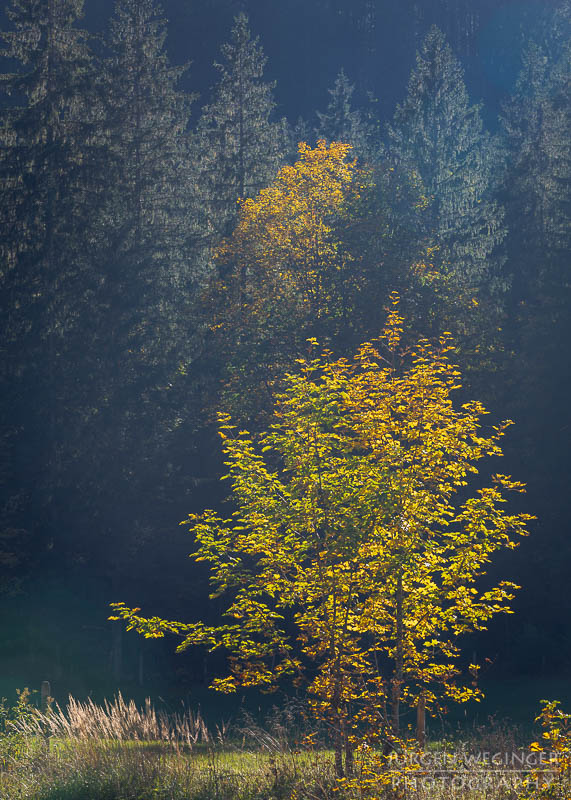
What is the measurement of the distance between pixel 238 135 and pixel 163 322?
12005mm

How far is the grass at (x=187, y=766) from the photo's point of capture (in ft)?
34.8

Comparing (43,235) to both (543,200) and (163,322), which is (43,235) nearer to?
(163,322)

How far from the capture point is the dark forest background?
2927 cm

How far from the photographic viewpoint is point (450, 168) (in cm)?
3362

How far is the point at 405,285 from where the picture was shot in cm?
2877

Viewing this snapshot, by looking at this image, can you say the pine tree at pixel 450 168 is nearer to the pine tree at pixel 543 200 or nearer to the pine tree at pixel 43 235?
the pine tree at pixel 543 200

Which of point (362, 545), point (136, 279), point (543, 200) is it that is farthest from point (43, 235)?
point (362, 545)

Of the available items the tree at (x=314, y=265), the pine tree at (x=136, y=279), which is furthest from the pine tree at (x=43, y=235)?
the tree at (x=314, y=265)

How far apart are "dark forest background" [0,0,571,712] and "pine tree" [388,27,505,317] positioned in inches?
3.5

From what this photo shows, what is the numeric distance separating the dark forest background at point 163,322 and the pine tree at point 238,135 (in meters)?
1.99

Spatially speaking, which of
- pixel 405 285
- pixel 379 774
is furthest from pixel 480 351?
pixel 379 774

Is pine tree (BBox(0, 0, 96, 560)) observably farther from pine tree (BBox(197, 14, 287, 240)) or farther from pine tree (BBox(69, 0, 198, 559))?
pine tree (BBox(197, 14, 287, 240))

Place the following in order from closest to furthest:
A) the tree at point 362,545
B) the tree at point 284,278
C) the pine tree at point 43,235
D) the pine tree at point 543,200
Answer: the tree at point 362,545
the tree at point 284,278
the pine tree at point 543,200
the pine tree at point 43,235

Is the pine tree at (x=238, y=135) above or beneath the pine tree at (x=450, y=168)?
above
